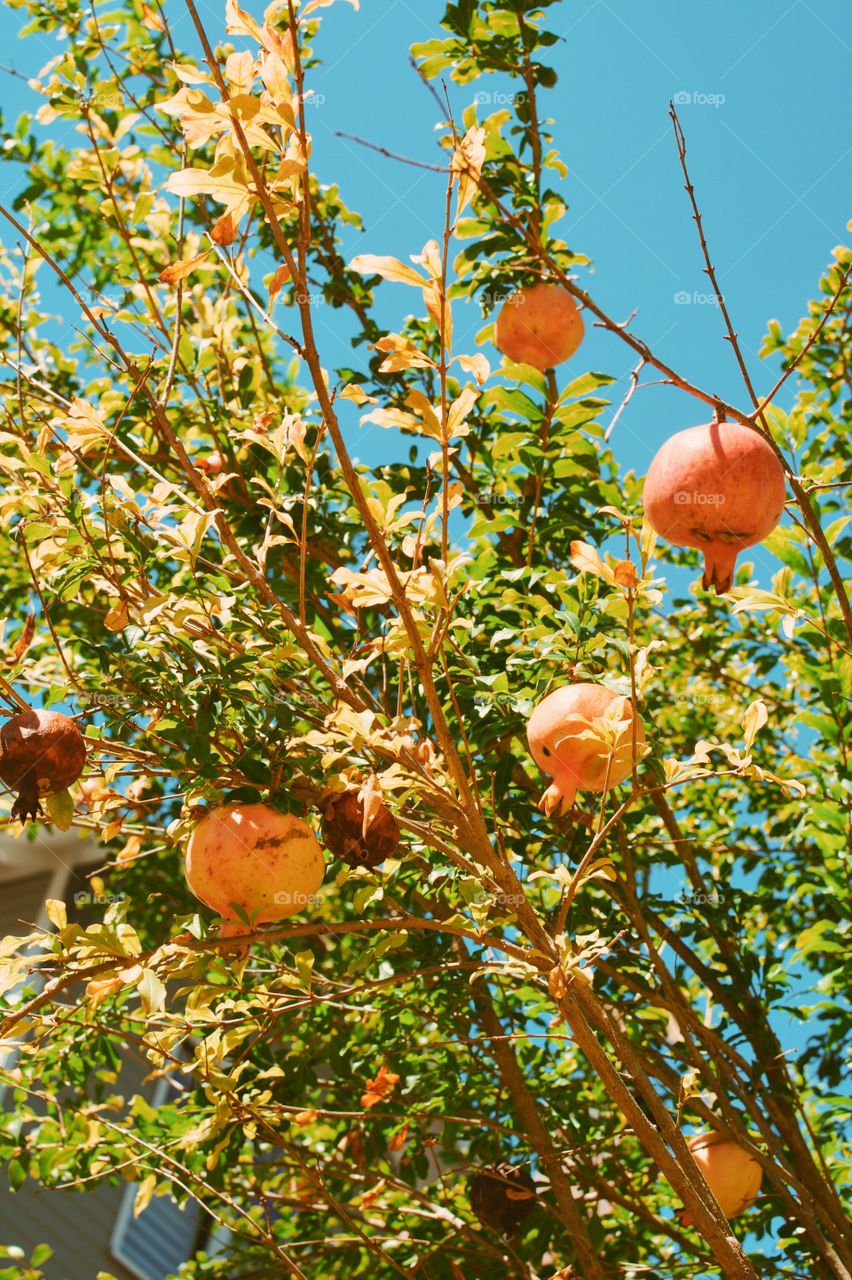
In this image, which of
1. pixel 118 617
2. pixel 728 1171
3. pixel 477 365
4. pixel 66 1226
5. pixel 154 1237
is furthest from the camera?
pixel 154 1237

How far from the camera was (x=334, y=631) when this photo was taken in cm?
331

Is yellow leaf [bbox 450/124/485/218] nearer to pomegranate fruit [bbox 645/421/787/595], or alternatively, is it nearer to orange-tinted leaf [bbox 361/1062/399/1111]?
pomegranate fruit [bbox 645/421/787/595]

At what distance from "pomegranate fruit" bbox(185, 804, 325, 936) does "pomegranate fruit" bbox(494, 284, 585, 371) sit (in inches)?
60.8

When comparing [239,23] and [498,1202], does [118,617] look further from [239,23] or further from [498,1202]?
[498,1202]

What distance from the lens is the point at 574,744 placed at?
187 cm

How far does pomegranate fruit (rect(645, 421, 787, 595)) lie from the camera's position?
197 cm

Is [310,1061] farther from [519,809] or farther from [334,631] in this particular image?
[334,631]

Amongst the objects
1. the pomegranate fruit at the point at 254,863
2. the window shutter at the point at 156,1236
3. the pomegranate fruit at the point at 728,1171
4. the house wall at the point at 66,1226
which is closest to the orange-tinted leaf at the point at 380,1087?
the pomegranate fruit at the point at 728,1171

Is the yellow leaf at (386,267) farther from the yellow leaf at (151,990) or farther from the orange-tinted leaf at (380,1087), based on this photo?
the orange-tinted leaf at (380,1087)

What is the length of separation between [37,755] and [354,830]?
50cm

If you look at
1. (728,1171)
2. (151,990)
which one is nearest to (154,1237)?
(728,1171)

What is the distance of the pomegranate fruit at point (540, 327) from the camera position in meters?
2.95

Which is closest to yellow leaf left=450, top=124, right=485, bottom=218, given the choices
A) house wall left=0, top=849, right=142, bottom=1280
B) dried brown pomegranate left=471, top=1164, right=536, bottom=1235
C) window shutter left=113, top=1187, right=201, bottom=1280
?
dried brown pomegranate left=471, top=1164, right=536, bottom=1235

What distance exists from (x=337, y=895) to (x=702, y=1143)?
2.16 metres
